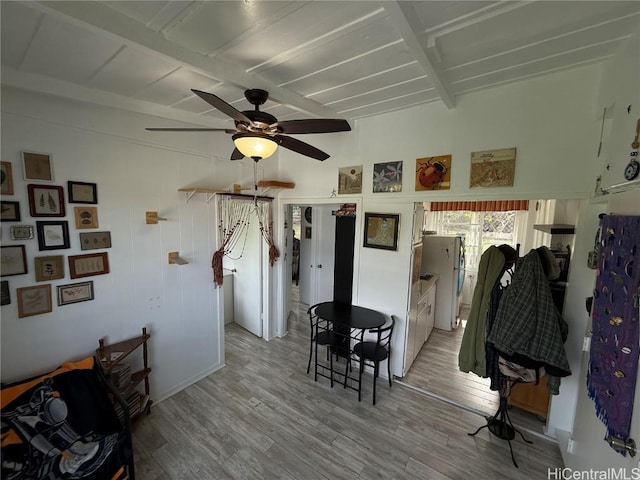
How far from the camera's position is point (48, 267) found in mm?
1832

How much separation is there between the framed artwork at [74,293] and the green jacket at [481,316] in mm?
3013

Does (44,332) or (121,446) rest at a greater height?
(44,332)

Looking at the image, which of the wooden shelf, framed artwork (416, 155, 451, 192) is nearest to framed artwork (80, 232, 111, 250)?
the wooden shelf

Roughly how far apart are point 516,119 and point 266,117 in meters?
1.93

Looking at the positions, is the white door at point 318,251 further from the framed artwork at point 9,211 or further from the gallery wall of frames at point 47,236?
the framed artwork at point 9,211

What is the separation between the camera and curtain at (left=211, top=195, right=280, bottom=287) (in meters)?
2.84

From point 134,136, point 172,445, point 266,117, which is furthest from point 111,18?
point 172,445

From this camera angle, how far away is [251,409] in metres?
2.43

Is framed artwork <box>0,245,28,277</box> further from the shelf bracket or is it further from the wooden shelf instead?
the shelf bracket

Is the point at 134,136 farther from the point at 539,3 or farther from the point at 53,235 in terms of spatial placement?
the point at 539,3

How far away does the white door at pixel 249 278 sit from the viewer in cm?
366

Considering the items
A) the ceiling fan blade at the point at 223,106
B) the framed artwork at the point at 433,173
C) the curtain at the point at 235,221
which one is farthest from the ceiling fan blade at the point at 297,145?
the framed artwork at the point at 433,173

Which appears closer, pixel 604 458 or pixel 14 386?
pixel 604 458

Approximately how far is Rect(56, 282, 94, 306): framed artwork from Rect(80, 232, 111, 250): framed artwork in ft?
0.95
